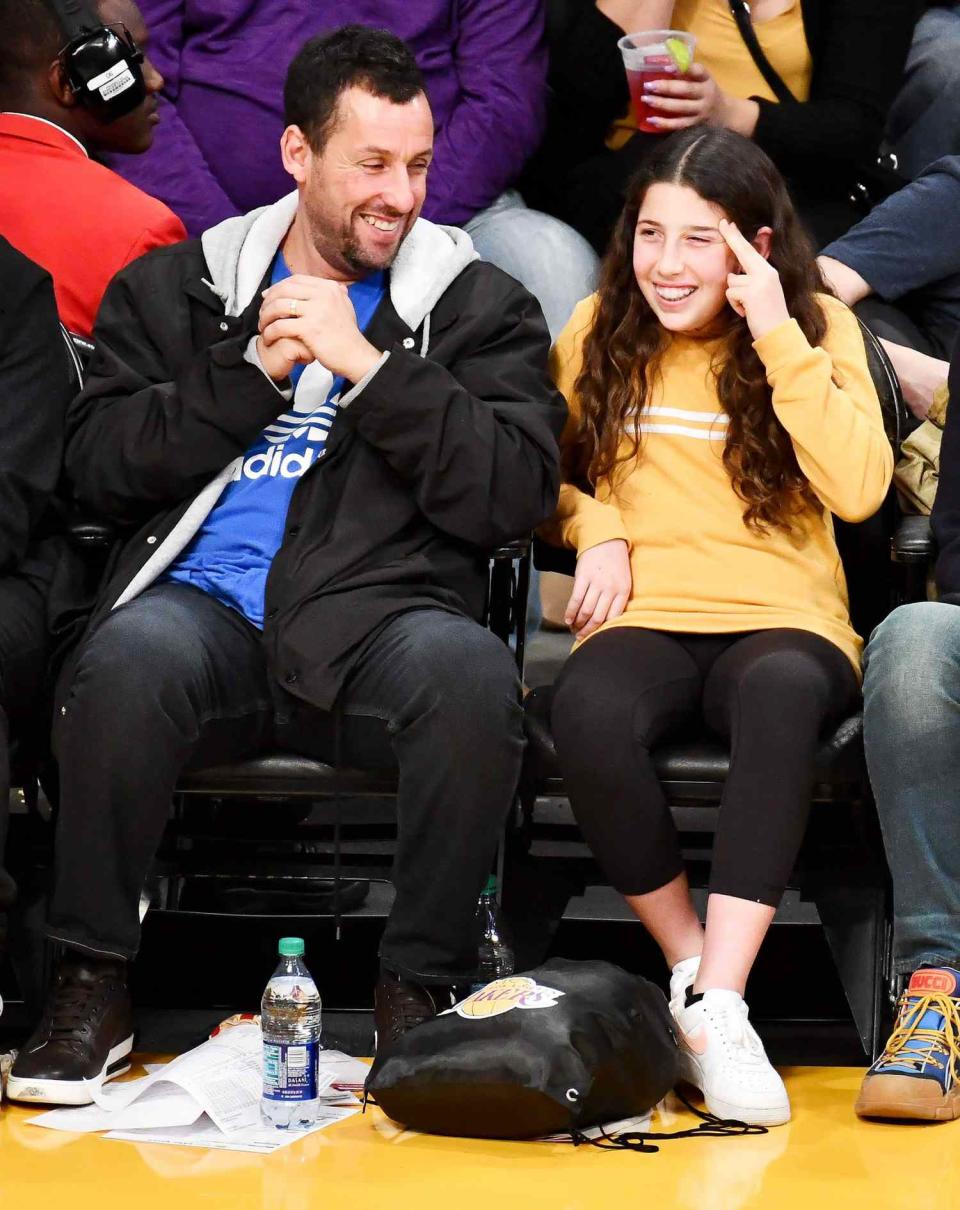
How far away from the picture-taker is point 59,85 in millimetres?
3607

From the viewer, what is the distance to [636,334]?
10.2ft

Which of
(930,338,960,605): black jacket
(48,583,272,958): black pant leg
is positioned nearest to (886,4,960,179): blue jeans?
(930,338,960,605): black jacket

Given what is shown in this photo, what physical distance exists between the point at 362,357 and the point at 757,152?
801mm

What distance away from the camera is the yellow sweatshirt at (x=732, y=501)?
2.91m

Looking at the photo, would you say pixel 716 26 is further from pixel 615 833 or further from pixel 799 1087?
pixel 799 1087

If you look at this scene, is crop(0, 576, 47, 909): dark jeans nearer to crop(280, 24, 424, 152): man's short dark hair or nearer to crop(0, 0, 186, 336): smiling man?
crop(0, 0, 186, 336): smiling man

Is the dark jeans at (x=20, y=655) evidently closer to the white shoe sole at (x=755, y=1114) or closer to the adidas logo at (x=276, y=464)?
the adidas logo at (x=276, y=464)

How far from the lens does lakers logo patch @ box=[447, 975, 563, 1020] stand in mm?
2490

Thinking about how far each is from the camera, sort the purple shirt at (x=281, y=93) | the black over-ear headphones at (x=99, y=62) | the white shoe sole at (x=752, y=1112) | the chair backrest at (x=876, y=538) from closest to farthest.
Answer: the white shoe sole at (x=752, y=1112) < the chair backrest at (x=876, y=538) < the black over-ear headphones at (x=99, y=62) < the purple shirt at (x=281, y=93)

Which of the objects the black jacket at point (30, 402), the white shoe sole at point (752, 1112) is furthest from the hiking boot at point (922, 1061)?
the black jacket at point (30, 402)

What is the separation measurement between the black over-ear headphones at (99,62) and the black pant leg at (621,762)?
5.19 ft

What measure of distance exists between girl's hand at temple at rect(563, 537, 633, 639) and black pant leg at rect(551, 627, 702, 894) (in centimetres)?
15

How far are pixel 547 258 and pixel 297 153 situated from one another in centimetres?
75

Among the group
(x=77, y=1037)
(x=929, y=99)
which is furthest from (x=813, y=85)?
(x=77, y=1037)
